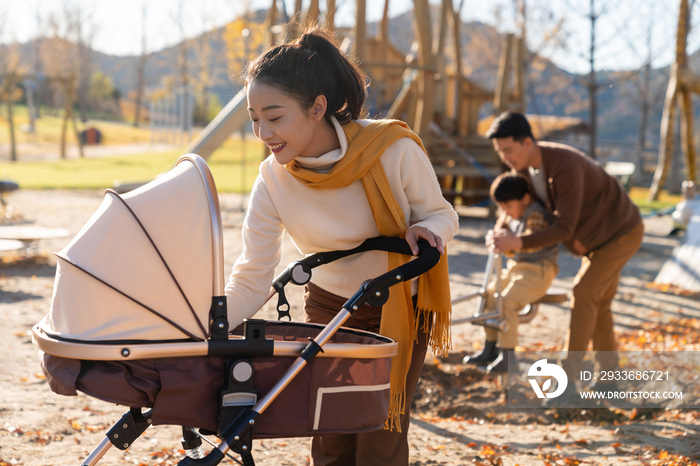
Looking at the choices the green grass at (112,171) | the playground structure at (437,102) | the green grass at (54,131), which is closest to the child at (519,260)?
the playground structure at (437,102)

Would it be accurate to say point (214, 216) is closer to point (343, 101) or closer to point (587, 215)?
point (343, 101)

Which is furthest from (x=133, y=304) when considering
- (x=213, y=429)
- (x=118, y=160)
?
(x=118, y=160)

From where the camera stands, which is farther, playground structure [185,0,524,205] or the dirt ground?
playground structure [185,0,524,205]

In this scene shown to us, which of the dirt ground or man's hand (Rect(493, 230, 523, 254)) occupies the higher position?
man's hand (Rect(493, 230, 523, 254))

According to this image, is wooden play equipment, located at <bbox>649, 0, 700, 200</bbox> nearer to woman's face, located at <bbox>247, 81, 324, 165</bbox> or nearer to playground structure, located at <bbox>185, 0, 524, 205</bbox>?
playground structure, located at <bbox>185, 0, 524, 205</bbox>

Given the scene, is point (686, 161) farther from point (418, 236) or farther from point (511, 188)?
point (418, 236)

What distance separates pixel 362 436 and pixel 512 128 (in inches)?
99.1

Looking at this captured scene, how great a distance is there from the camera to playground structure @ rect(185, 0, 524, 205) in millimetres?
10688

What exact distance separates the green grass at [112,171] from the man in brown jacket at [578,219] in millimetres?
11429

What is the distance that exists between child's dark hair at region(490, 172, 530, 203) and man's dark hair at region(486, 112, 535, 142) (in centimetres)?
47

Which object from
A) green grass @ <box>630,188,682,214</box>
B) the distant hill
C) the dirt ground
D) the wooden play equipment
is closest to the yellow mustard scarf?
the dirt ground

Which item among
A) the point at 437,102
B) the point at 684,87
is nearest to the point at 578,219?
the point at 684,87

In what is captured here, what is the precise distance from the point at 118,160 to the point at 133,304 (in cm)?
3061

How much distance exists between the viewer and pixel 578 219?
425 cm
